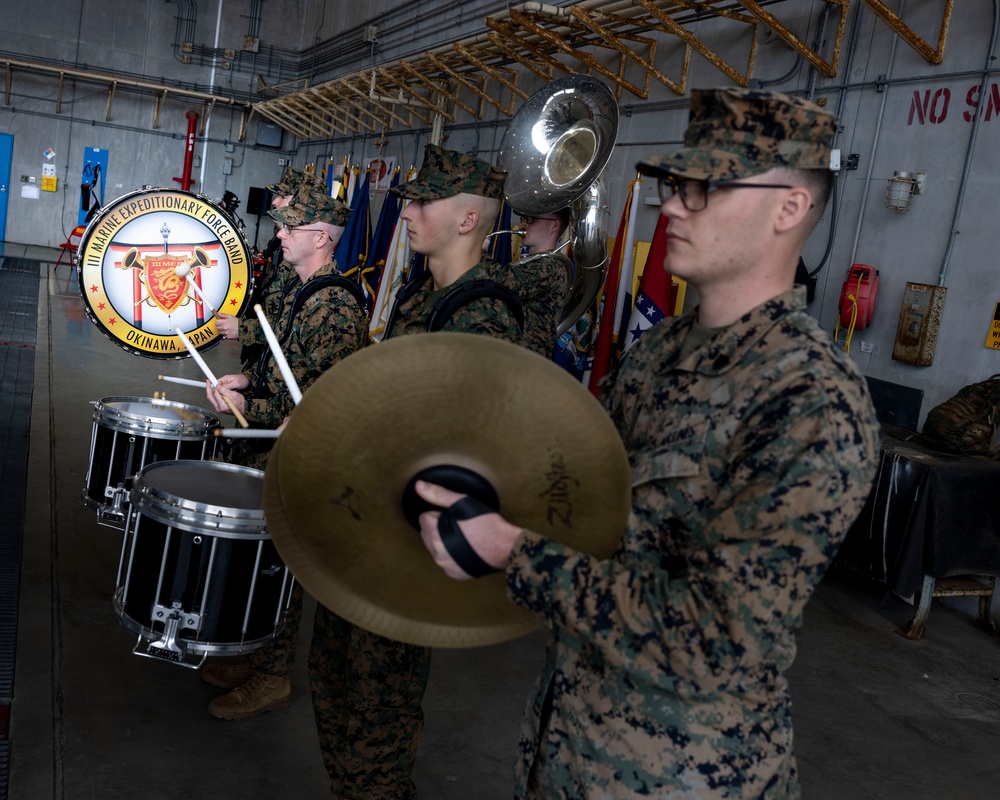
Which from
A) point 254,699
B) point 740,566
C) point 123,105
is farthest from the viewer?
point 123,105

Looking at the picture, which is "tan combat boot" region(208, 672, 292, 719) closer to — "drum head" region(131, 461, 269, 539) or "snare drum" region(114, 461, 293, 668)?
"snare drum" region(114, 461, 293, 668)

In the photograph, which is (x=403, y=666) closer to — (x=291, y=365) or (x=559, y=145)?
(x=291, y=365)

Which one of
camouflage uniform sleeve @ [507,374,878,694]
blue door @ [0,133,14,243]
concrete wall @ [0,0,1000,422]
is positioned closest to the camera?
camouflage uniform sleeve @ [507,374,878,694]

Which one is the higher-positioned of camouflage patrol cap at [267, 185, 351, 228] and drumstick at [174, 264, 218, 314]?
camouflage patrol cap at [267, 185, 351, 228]

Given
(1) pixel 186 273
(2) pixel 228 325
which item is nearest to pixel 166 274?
(1) pixel 186 273

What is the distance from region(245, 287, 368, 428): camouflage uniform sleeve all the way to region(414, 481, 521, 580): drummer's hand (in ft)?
5.95

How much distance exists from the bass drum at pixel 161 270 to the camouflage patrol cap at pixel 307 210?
0.43m

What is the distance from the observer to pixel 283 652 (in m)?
3.14

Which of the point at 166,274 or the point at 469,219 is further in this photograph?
the point at 166,274

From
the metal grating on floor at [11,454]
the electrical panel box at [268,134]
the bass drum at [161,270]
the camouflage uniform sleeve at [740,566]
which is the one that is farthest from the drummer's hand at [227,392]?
the electrical panel box at [268,134]

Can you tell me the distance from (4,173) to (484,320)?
1947 cm

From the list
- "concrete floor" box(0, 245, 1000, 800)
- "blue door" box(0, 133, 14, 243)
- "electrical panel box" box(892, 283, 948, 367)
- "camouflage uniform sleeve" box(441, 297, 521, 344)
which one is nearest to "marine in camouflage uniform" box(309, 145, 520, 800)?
"camouflage uniform sleeve" box(441, 297, 521, 344)

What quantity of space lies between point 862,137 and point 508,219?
3.92 metres

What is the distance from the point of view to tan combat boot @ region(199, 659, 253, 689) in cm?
327
